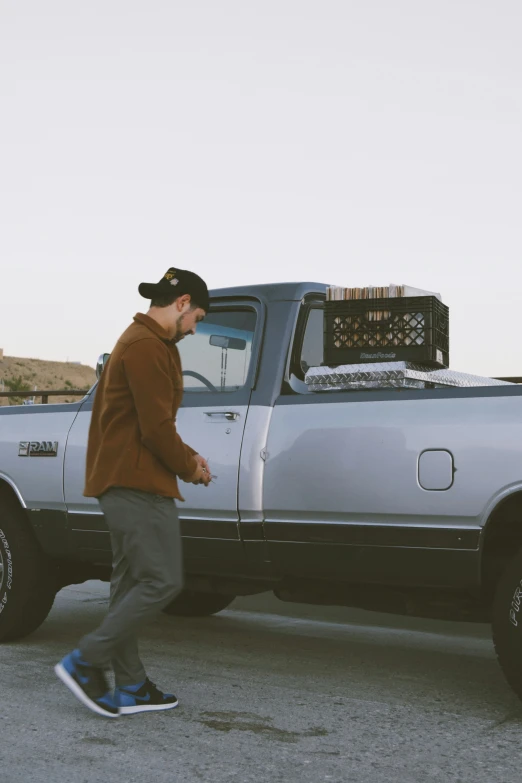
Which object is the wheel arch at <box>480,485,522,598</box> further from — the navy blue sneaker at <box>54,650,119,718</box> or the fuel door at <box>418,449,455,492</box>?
the navy blue sneaker at <box>54,650,119,718</box>

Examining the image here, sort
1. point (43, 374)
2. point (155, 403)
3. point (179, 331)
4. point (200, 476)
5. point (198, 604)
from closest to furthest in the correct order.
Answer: point (155, 403) → point (200, 476) → point (179, 331) → point (198, 604) → point (43, 374)

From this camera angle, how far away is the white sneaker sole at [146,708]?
16.0 ft

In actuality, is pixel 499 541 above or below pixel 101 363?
below

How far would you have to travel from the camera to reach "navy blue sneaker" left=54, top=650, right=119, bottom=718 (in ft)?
15.8

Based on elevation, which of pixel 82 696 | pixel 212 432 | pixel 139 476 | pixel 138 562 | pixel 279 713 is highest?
pixel 212 432

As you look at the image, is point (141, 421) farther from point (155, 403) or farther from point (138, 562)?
point (138, 562)

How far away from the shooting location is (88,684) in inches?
190

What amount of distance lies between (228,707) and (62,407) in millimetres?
2130

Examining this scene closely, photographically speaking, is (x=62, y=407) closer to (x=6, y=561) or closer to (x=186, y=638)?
(x=6, y=561)

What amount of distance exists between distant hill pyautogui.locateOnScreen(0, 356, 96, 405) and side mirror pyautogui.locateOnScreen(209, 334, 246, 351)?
116 m

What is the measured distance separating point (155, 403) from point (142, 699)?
4.50 ft

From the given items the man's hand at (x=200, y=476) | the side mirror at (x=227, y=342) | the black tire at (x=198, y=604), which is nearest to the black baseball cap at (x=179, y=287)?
the man's hand at (x=200, y=476)

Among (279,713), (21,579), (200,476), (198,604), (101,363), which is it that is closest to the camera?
(200,476)

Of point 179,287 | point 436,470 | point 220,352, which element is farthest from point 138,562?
point 220,352
